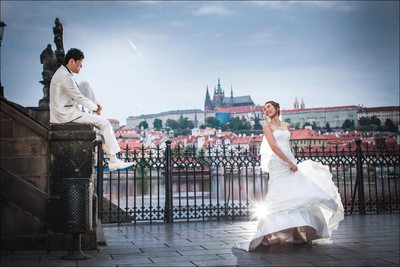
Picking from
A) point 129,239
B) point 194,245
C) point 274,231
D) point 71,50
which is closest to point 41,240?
point 129,239

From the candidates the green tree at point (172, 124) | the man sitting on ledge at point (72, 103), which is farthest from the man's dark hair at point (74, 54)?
the green tree at point (172, 124)

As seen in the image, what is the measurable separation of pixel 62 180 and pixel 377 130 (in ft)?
539

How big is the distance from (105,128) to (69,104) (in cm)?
59

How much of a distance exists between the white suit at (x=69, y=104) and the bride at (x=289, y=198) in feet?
7.49

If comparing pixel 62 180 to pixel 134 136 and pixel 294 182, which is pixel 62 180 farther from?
pixel 134 136

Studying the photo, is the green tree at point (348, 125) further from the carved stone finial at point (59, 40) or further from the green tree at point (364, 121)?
the carved stone finial at point (59, 40)

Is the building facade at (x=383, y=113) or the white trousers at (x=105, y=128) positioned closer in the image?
the white trousers at (x=105, y=128)

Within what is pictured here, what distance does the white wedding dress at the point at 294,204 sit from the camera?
20.6 feet

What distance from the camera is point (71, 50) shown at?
6.37m

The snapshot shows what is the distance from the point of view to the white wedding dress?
6.27 meters

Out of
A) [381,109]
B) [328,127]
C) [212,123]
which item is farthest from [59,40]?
[328,127]

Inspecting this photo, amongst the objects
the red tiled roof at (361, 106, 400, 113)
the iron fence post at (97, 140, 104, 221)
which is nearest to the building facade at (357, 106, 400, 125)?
the red tiled roof at (361, 106, 400, 113)

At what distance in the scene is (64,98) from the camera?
20.6 ft

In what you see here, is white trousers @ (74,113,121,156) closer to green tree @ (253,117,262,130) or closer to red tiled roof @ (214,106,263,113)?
green tree @ (253,117,262,130)
